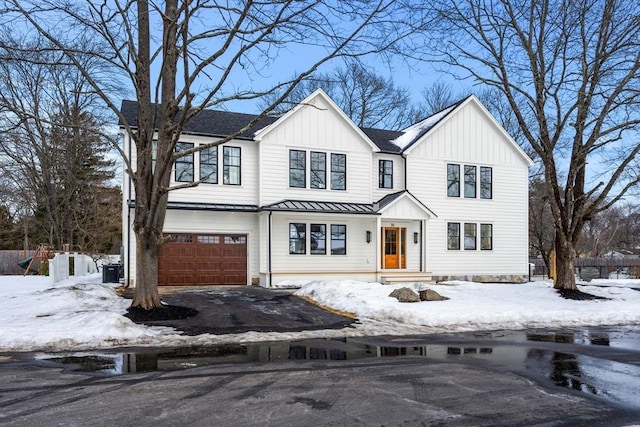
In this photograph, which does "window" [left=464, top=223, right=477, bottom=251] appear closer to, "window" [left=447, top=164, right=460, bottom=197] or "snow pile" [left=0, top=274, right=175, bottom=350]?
"window" [left=447, top=164, right=460, bottom=197]

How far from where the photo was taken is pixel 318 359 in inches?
295

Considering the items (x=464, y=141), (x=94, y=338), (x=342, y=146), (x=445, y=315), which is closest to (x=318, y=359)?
(x=94, y=338)

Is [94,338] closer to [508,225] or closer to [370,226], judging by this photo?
[370,226]

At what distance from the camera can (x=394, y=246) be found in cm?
2161

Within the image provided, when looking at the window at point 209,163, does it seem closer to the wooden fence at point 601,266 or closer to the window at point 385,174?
the window at point 385,174

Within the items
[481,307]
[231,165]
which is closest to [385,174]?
[231,165]

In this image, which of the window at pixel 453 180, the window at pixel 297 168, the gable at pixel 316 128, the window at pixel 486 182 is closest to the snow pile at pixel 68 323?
the window at pixel 297 168

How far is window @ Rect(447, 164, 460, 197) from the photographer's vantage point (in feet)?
73.9

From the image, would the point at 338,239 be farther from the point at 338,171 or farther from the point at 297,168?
the point at 297,168

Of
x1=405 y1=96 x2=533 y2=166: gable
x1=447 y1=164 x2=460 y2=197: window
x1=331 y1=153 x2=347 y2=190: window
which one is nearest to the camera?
x1=331 y1=153 x2=347 y2=190: window

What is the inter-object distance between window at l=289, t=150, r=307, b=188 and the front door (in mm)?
4460

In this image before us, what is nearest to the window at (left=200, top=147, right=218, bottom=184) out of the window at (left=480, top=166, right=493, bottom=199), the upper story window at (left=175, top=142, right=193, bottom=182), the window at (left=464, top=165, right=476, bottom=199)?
the upper story window at (left=175, top=142, right=193, bottom=182)

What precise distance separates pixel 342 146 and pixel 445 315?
10.7 m

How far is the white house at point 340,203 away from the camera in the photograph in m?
18.8
